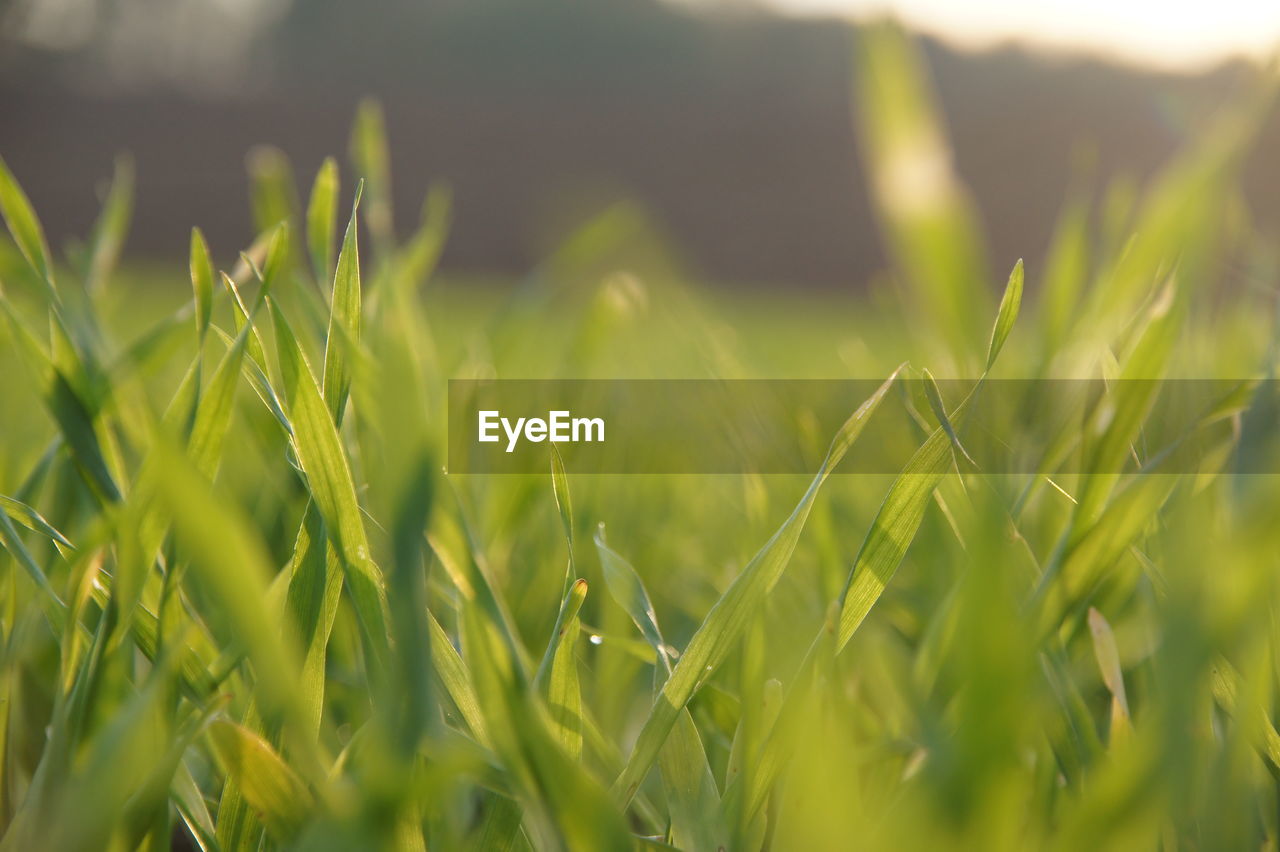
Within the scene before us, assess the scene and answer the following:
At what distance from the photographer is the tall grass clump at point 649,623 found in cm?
10

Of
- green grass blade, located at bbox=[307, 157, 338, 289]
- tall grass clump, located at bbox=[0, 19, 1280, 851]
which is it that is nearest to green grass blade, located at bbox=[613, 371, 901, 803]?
tall grass clump, located at bbox=[0, 19, 1280, 851]

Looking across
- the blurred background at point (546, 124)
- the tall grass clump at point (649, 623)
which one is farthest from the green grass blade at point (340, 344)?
the blurred background at point (546, 124)

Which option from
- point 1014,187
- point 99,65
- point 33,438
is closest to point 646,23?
point 1014,187

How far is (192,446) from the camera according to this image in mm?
170

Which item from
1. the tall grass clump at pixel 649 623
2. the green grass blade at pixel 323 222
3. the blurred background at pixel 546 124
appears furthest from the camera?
the blurred background at pixel 546 124

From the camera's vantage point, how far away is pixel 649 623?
177 millimetres

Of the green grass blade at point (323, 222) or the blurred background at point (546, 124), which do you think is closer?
the green grass blade at point (323, 222)

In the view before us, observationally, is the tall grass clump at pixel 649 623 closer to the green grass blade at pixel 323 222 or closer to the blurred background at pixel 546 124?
→ the green grass blade at pixel 323 222

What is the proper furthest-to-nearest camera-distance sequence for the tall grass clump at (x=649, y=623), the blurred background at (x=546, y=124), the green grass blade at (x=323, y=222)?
the blurred background at (x=546, y=124) < the green grass blade at (x=323, y=222) < the tall grass clump at (x=649, y=623)

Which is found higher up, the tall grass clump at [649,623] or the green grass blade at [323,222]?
the green grass blade at [323,222]

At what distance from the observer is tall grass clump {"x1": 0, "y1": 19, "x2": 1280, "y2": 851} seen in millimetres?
98

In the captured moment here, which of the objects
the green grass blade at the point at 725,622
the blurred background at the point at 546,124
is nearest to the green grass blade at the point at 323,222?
the green grass blade at the point at 725,622

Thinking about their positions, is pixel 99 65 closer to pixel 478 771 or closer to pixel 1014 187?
pixel 1014 187

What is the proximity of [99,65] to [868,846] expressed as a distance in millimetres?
9264
